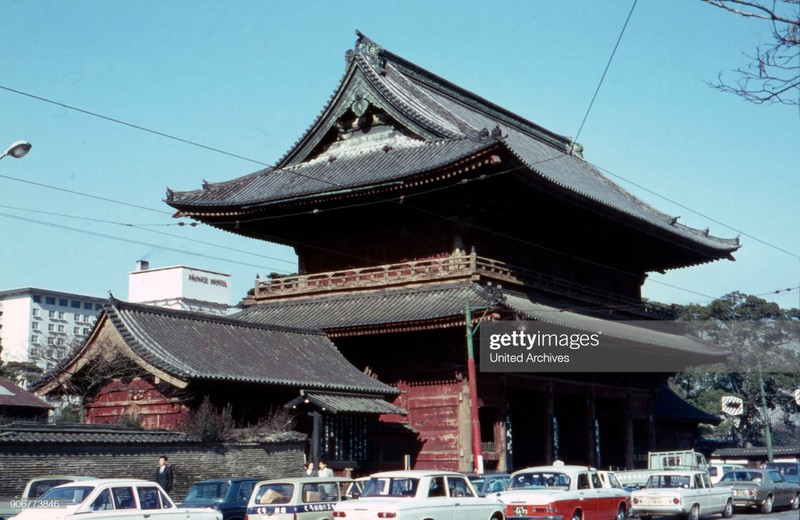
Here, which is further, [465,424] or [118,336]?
[465,424]

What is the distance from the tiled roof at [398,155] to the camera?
32.7m

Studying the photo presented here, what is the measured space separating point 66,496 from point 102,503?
606mm

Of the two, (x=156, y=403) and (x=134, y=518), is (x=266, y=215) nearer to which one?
Result: (x=156, y=403)

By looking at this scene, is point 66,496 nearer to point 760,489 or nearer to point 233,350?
point 233,350

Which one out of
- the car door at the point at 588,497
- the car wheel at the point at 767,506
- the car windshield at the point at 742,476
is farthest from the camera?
the car windshield at the point at 742,476

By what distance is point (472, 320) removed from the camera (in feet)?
95.1

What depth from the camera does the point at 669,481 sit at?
78.2 ft

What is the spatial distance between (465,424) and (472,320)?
11.7 ft

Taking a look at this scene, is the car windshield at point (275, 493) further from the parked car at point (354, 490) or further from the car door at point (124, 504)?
the car door at point (124, 504)

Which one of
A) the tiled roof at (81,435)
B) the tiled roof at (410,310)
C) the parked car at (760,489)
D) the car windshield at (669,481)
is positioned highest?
the tiled roof at (410,310)

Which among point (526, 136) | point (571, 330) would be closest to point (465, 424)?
point (571, 330)

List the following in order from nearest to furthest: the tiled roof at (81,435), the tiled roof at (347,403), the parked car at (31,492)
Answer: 1. the parked car at (31,492)
2. the tiled roof at (81,435)
3. the tiled roof at (347,403)

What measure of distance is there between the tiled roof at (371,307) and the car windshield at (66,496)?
15.2 m
